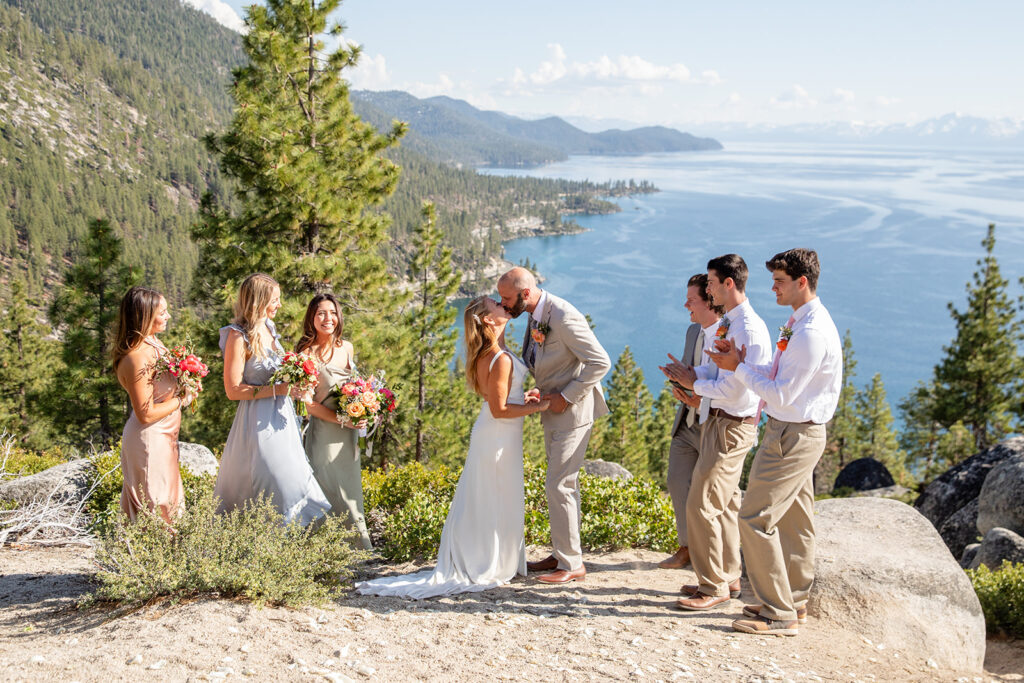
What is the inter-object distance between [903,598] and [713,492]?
5.54 feet

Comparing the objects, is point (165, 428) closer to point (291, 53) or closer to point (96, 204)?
point (291, 53)

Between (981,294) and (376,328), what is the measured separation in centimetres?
2619

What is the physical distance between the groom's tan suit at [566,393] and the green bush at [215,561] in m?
1.55

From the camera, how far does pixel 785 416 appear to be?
442cm

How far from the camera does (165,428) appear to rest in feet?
16.0

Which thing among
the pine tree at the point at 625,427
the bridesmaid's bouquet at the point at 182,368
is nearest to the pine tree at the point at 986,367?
the pine tree at the point at 625,427

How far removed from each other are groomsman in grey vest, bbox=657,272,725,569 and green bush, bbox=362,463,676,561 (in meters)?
0.64

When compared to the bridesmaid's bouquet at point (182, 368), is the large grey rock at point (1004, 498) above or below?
below

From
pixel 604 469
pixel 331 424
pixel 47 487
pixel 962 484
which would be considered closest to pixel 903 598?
pixel 604 469

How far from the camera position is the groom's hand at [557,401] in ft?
16.4

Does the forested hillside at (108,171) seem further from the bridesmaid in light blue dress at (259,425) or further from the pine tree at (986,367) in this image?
the bridesmaid in light blue dress at (259,425)

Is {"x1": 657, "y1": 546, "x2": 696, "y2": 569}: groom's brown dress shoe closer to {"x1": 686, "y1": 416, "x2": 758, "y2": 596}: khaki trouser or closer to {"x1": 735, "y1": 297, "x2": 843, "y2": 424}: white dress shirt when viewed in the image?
{"x1": 686, "y1": 416, "x2": 758, "y2": 596}: khaki trouser

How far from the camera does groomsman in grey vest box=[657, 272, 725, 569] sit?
199 inches

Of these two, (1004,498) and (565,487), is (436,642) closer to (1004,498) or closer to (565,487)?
(565,487)
